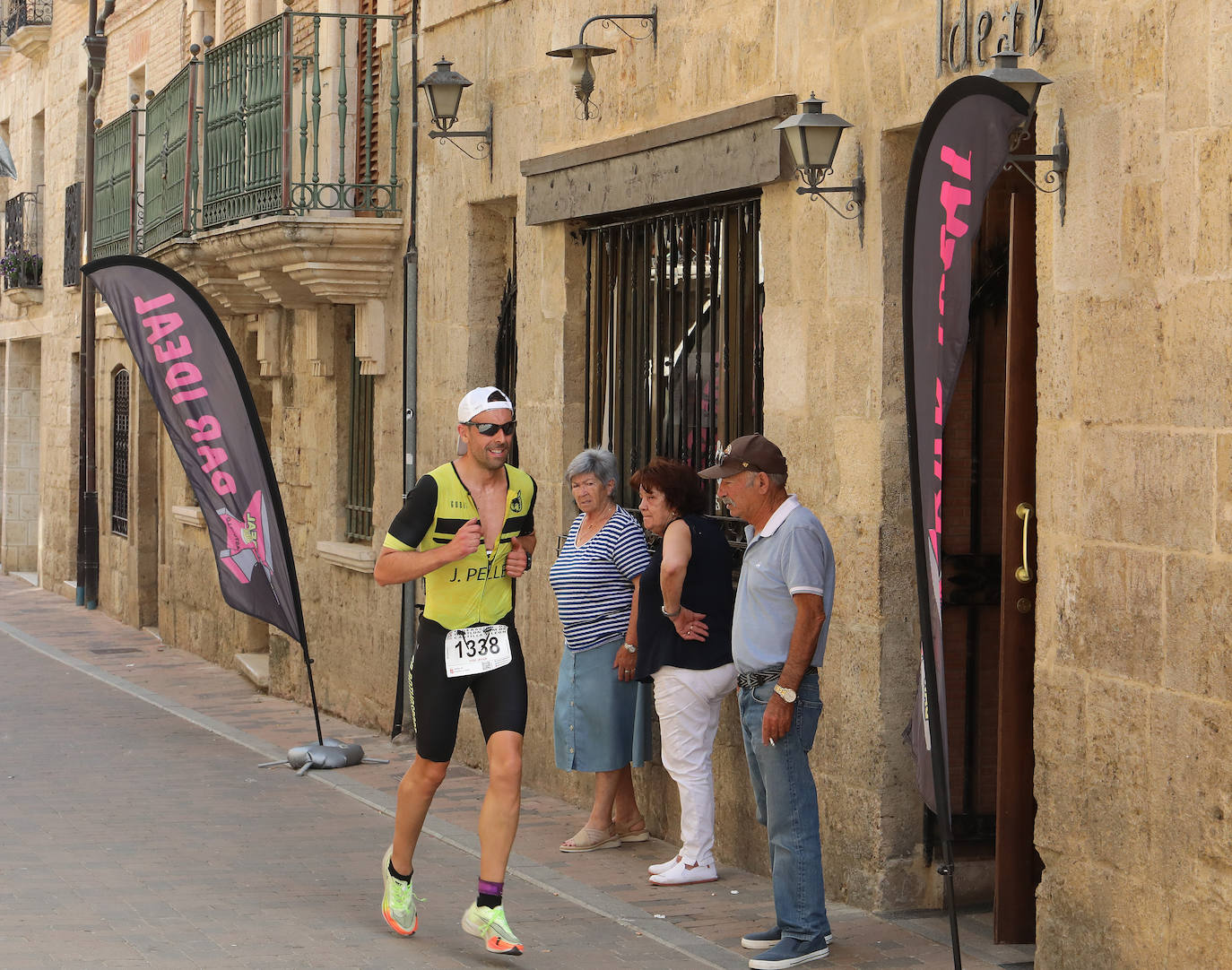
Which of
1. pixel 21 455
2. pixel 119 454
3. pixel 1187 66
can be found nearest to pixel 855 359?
pixel 1187 66

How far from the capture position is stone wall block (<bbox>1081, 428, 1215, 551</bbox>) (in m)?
5.78

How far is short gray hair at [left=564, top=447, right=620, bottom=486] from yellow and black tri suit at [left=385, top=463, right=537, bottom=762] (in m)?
1.58

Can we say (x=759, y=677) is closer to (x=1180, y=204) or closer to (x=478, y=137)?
(x=1180, y=204)

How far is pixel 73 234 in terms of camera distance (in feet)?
83.3

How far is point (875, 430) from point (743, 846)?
204 cm

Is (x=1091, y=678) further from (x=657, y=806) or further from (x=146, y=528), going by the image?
(x=146, y=528)

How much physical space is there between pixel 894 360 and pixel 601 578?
6.30ft

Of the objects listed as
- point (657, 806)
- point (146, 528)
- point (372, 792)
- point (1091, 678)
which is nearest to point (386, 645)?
point (372, 792)

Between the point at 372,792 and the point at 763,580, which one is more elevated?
the point at 763,580

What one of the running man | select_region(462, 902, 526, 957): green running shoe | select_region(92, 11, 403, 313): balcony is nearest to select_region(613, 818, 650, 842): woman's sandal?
the running man

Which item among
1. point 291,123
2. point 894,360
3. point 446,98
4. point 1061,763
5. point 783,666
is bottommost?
point 1061,763

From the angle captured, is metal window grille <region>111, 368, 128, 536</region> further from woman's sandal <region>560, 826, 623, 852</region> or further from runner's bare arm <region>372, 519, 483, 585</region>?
runner's bare arm <region>372, 519, 483, 585</region>

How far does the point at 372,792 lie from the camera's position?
10344 mm

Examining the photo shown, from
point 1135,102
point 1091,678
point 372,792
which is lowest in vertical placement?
point 372,792
